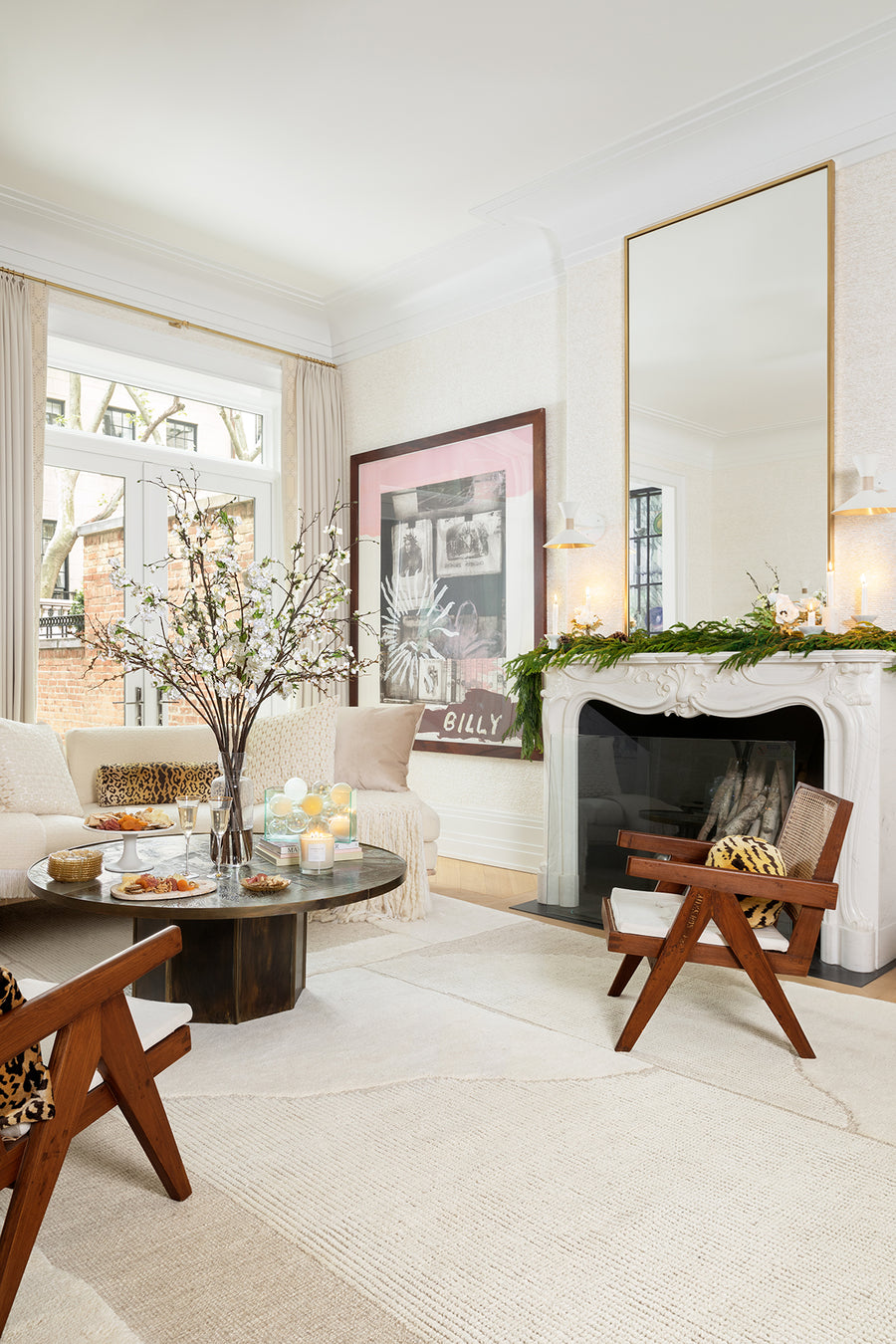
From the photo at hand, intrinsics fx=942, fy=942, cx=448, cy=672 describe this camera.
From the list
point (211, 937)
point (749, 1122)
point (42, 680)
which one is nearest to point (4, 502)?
point (42, 680)

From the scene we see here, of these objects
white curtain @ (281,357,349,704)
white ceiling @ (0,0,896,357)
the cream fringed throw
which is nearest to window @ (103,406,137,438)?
white ceiling @ (0,0,896,357)

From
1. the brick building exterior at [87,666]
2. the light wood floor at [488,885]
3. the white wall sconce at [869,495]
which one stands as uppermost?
the white wall sconce at [869,495]

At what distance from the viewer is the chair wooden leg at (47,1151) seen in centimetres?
139

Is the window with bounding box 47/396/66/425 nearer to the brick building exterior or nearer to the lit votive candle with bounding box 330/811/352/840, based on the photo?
the brick building exterior

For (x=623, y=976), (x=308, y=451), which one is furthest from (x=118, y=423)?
(x=623, y=976)

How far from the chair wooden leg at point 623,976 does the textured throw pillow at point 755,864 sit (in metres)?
0.40

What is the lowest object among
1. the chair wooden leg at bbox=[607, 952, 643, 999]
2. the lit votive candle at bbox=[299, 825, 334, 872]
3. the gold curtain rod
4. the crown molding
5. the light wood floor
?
the light wood floor

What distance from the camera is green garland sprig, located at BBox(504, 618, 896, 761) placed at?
11.2 feet

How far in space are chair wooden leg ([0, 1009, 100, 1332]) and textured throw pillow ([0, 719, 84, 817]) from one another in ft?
8.60

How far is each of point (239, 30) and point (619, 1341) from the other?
396 centimetres

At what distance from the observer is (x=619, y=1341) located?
1432 mm

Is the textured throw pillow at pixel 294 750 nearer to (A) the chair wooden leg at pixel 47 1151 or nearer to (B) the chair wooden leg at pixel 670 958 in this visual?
(B) the chair wooden leg at pixel 670 958

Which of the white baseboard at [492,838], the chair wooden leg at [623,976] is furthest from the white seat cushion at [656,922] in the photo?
the white baseboard at [492,838]

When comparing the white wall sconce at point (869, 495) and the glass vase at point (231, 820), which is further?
the white wall sconce at point (869, 495)
